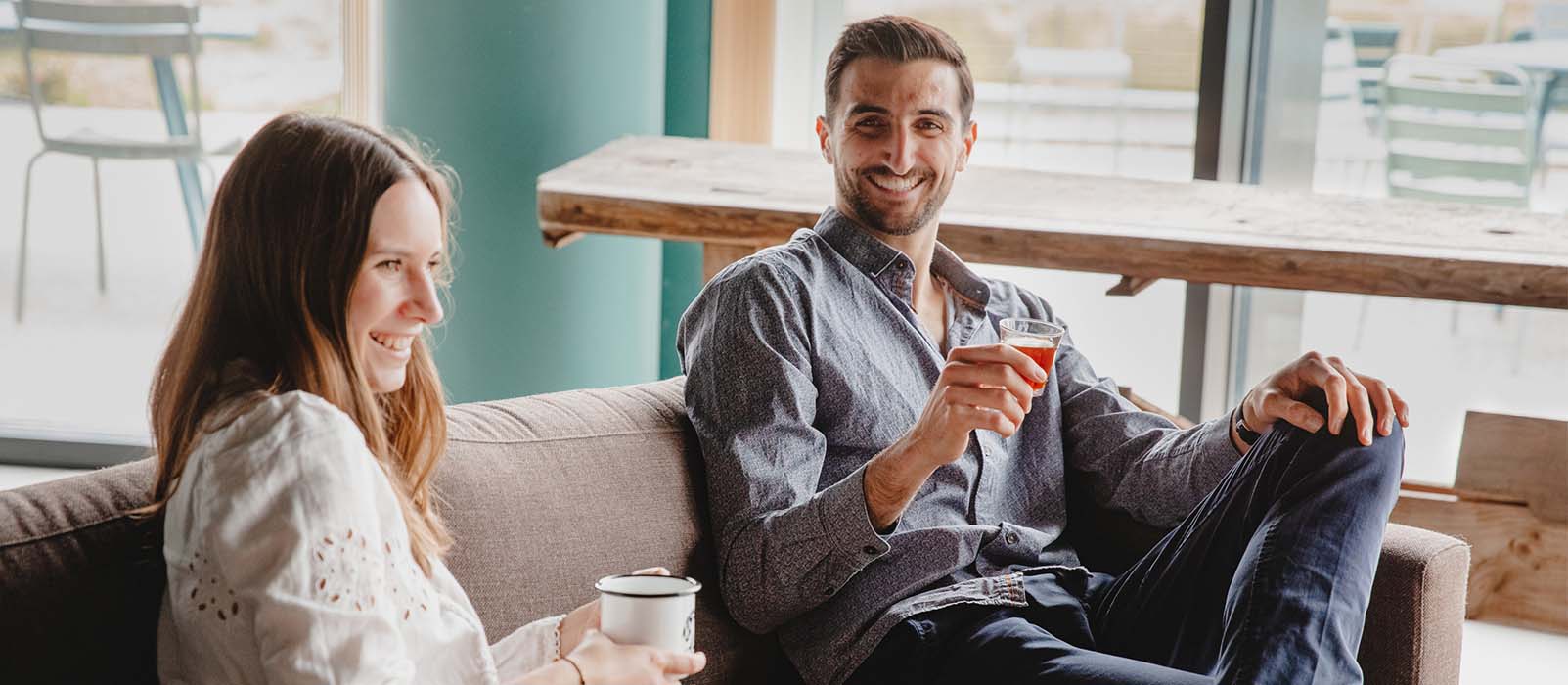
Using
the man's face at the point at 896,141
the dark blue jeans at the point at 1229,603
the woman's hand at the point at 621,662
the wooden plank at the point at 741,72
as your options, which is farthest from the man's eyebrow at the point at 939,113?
the wooden plank at the point at 741,72

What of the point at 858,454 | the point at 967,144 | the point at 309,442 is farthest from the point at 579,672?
the point at 967,144

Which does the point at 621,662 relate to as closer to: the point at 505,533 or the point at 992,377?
the point at 505,533

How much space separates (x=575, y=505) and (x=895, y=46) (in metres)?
0.78

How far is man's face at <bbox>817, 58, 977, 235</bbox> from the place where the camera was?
2191 mm

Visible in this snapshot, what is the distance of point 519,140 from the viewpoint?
10.7ft

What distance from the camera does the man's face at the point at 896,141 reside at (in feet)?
7.19

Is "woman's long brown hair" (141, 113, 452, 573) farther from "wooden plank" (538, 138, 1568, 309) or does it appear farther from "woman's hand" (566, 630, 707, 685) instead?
"wooden plank" (538, 138, 1568, 309)

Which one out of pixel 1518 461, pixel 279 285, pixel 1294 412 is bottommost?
pixel 1518 461

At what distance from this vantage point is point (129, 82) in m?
3.99

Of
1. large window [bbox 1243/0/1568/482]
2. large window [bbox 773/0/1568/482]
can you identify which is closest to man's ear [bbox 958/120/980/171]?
large window [bbox 773/0/1568/482]

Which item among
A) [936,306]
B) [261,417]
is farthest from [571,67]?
[261,417]

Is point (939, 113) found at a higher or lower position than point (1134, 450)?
higher

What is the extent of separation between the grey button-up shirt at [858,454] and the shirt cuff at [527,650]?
35cm

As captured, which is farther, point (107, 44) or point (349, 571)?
point (107, 44)
